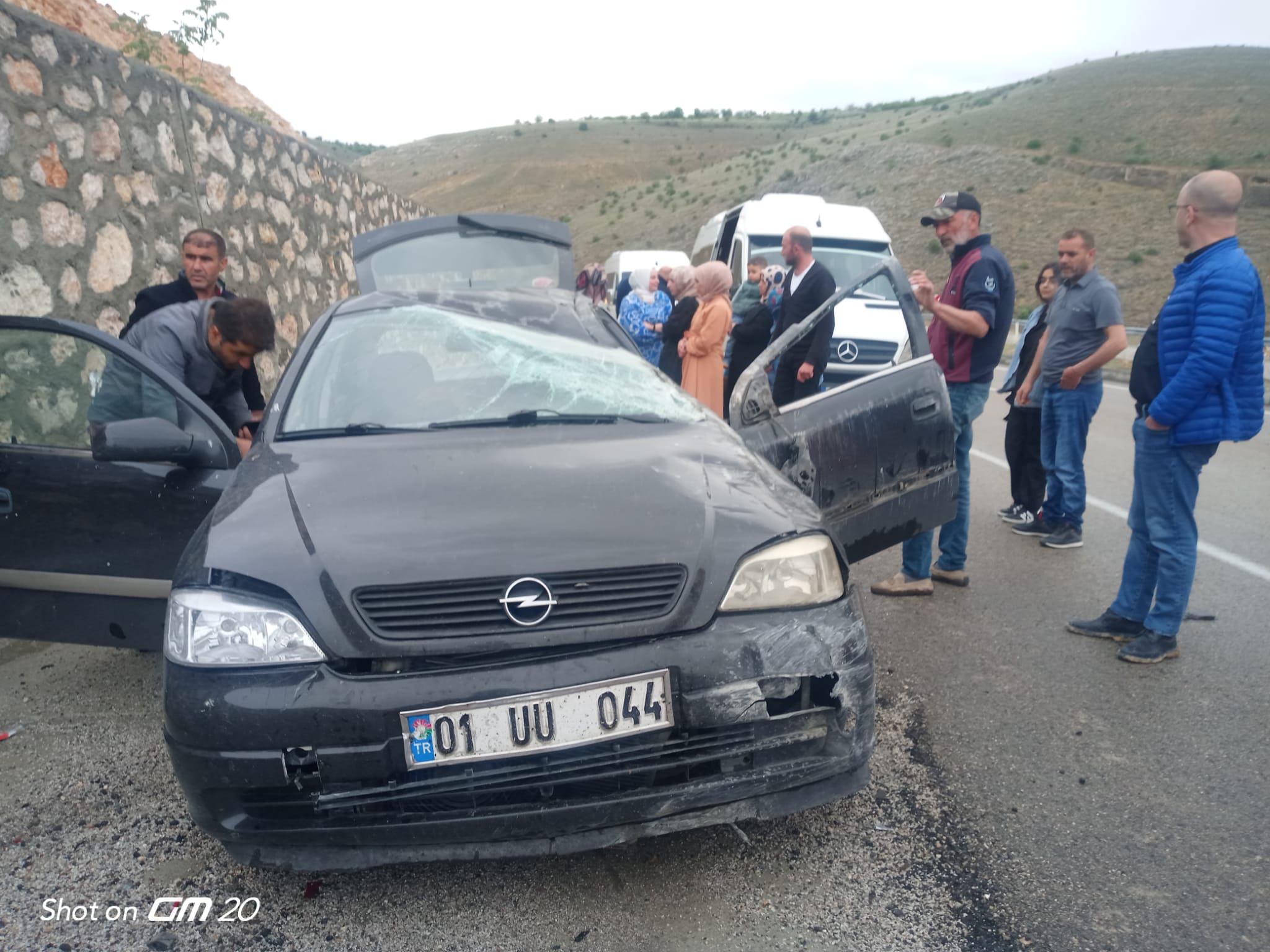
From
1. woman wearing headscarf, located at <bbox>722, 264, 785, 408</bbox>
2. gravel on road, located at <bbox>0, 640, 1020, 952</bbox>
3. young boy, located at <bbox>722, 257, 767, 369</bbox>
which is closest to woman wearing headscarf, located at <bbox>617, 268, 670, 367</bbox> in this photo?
young boy, located at <bbox>722, 257, 767, 369</bbox>

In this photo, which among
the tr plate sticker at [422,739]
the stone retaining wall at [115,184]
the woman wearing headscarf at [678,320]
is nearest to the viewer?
the tr plate sticker at [422,739]

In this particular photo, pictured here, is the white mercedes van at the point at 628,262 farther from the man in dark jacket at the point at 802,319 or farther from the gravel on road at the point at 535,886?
the gravel on road at the point at 535,886

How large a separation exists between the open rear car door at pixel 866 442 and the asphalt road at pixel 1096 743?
0.71 m

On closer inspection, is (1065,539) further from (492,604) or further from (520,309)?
(492,604)

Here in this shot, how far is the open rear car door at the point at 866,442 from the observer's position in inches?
141

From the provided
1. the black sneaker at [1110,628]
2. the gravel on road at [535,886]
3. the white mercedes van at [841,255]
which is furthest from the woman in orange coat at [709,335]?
the gravel on road at [535,886]

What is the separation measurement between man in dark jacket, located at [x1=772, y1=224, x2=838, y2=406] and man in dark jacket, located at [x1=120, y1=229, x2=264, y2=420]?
3.24 meters

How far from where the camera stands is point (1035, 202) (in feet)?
153

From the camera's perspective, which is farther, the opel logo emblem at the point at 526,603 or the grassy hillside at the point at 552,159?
the grassy hillside at the point at 552,159

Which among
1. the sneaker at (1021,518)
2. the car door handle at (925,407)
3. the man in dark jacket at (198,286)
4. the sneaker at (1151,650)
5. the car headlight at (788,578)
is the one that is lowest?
the sneaker at (1021,518)

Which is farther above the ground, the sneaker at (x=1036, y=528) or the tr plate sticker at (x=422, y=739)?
the tr plate sticker at (x=422, y=739)

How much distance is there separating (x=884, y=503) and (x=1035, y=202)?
49.1 m

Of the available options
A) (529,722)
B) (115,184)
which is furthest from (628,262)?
(529,722)

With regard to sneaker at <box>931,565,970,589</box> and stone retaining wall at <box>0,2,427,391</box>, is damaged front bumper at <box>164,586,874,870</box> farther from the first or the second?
stone retaining wall at <box>0,2,427,391</box>
